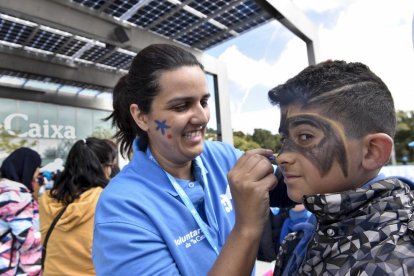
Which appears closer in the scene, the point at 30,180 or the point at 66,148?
the point at 30,180

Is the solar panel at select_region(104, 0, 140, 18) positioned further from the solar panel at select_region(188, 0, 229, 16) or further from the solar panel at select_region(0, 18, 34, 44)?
the solar panel at select_region(0, 18, 34, 44)

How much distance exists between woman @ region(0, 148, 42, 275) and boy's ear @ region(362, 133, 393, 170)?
3.20 metres

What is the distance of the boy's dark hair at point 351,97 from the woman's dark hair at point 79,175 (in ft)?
8.00

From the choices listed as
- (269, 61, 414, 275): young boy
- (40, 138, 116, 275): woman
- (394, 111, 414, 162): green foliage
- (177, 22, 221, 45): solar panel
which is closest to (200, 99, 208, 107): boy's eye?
(269, 61, 414, 275): young boy

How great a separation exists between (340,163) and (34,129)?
66.5 ft

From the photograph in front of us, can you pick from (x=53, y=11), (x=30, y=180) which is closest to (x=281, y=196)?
(x=30, y=180)

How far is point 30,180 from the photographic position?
147 inches

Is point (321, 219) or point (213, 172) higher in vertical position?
point (213, 172)

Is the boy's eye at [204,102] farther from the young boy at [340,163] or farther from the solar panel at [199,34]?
the solar panel at [199,34]

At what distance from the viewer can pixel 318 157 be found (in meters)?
1.09

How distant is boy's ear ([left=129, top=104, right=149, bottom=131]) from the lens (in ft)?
5.09

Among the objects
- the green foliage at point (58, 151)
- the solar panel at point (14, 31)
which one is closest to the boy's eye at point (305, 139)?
the solar panel at point (14, 31)

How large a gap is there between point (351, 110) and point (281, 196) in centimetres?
51

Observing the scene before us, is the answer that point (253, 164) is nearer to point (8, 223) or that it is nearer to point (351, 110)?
point (351, 110)
